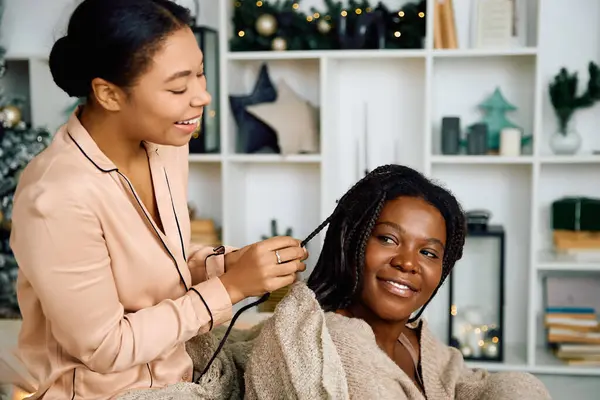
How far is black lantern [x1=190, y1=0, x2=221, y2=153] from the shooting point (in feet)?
11.0

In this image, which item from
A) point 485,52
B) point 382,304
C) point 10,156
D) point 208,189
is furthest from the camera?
point 208,189

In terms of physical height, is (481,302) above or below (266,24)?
below

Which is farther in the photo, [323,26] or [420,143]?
[420,143]

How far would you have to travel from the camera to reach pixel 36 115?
3635 mm

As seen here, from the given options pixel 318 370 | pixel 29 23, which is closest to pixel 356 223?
pixel 318 370

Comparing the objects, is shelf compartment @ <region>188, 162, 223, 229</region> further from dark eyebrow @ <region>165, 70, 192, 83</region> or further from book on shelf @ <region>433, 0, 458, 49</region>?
dark eyebrow @ <region>165, 70, 192, 83</region>

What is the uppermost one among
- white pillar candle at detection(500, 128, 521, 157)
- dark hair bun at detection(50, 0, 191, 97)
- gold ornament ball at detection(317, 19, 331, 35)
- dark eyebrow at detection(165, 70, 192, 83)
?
gold ornament ball at detection(317, 19, 331, 35)

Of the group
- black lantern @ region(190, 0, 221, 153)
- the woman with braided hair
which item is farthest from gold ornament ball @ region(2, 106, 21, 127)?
the woman with braided hair

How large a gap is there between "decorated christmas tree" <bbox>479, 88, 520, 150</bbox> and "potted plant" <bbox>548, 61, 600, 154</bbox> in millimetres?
182

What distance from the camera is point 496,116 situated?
131 inches

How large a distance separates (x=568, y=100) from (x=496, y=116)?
0.30 m

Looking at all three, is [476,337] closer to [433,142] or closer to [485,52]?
[433,142]

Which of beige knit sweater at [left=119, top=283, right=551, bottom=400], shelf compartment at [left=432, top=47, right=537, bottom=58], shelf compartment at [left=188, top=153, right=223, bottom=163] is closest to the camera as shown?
beige knit sweater at [left=119, top=283, right=551, bottom=400]

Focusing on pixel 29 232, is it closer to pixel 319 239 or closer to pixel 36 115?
pixel 319 239
